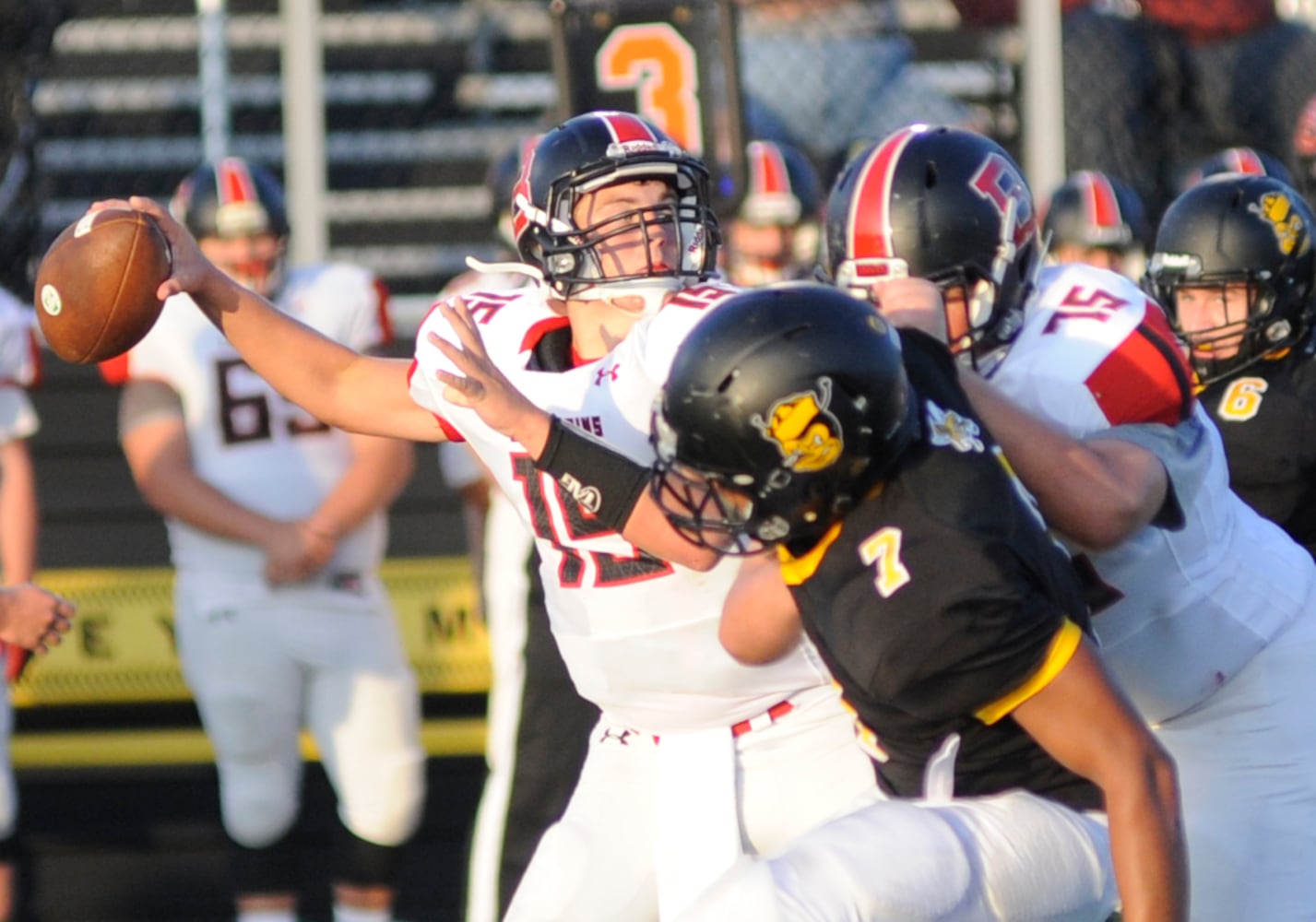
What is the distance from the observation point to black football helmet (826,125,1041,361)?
298cm

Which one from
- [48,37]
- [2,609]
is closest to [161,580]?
[48,37]

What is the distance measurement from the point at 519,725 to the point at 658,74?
171 centimetres

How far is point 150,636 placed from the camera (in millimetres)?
6258

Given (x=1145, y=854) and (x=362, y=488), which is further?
(x=362, y=488)

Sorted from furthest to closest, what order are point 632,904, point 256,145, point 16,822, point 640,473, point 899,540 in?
point 256,145 < point 16,822 < point 632,904 < point 640,473 < point 899,540

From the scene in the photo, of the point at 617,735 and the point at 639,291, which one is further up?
the point at 639,291

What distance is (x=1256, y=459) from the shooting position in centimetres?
397

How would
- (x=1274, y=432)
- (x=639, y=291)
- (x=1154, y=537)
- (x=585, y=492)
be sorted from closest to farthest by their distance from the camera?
(x=585, y=492) < (x=1154, y=537) < (x=639, y=291) < (x=1274, y=432)

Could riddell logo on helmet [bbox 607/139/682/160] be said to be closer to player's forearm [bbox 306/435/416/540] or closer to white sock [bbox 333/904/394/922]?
player's forearm [bbox 306/435/416/540]

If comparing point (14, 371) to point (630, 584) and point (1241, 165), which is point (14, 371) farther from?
point (1241, 165)

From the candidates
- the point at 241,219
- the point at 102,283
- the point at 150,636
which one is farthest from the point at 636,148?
the point at 150,636

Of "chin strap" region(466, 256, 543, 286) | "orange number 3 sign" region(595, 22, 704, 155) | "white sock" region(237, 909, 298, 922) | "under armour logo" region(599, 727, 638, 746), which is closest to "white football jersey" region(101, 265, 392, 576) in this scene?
"white sock" region(237, 909, 298, 922)

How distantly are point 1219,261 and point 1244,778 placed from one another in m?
1.13

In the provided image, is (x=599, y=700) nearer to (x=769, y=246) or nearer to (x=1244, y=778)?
(x=1244, y=778)
